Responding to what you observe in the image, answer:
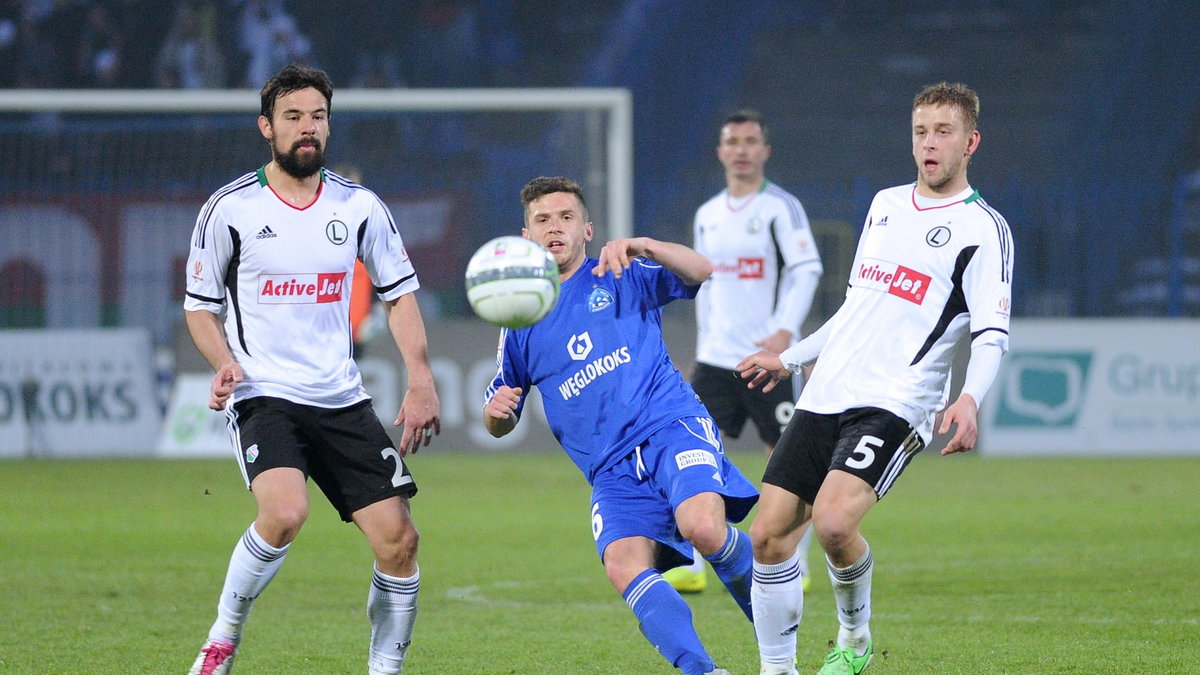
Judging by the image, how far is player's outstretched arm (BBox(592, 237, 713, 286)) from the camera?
16.5 ft

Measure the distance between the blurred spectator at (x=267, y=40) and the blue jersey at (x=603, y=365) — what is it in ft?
52.4

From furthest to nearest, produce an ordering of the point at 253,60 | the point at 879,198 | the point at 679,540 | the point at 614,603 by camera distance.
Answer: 1. the point at 253,60
2. the point at 614,603
3. the point at 879,198
4. the point at 679,540

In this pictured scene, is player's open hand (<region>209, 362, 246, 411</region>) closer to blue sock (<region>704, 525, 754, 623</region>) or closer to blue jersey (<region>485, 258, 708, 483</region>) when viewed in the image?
blue jersey (<region>485, 258, 708, 483</region>)

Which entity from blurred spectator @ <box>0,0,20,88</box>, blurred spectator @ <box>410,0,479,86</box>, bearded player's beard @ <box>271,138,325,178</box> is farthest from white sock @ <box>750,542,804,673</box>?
blurred spectator @ <box>0,0,20,88</box>

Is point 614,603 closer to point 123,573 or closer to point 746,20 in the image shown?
point 123,573

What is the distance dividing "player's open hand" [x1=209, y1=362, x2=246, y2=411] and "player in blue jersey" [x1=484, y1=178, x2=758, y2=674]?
831mm

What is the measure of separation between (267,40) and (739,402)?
1463 cm

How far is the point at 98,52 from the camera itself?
71.6ft

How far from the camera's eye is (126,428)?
595 inches

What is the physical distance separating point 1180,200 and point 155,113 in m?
11.6

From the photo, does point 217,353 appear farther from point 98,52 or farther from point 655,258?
point 98,52

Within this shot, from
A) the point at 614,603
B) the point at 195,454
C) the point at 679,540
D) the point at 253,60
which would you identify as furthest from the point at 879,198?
the point at 253,60

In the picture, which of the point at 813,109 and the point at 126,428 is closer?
the point at 126,428

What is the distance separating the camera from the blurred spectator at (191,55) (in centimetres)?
2089
